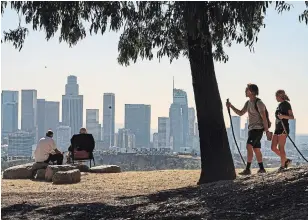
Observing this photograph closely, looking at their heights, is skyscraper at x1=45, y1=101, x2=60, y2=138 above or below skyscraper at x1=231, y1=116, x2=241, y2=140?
above

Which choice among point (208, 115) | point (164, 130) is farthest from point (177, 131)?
point (208, 115)

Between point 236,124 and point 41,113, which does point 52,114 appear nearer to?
point 41,113

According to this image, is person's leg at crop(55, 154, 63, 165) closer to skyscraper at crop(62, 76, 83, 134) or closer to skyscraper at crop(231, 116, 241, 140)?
skyscraper at crop(231, 116, 241, 140)

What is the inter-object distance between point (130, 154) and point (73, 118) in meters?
5.76

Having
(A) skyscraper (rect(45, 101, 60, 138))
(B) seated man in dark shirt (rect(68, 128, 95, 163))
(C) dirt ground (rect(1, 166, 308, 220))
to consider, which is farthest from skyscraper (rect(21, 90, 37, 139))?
(C) dirt ground (rect(1, 166, 308, 220))

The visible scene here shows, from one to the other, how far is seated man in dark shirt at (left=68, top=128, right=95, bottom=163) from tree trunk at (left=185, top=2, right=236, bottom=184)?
492 centimetres

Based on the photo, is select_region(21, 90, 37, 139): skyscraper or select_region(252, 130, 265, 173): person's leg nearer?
select_region(252, 130, 265, 173): person's leg

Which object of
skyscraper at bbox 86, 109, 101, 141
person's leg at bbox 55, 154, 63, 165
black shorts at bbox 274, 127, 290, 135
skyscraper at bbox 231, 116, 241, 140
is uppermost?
skyscraper at bbox 86, 109, 101, 141

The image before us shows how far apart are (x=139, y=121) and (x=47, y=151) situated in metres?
18.1

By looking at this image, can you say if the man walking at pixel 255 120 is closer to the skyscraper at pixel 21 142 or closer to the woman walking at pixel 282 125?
the woman walking at pixel 282 125

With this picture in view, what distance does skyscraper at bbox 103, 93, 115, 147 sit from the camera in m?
23.6

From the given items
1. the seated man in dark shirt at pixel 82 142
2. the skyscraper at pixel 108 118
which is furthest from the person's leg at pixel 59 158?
the skyscraper at pixel 108 118

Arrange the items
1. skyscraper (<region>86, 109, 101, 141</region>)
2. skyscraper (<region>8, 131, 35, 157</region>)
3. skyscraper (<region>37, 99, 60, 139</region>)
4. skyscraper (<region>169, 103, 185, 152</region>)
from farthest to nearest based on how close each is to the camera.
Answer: skyscraper (<region>169, 103, 185, 152</region>) < skyscraper (<region>86, 109, 101, 141</region>) < skyscraper (<region>37, 99, 60, 139</region>) < skyscraper (<region>8, 131, 35, 157</region>)

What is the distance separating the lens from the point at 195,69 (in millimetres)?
9602
